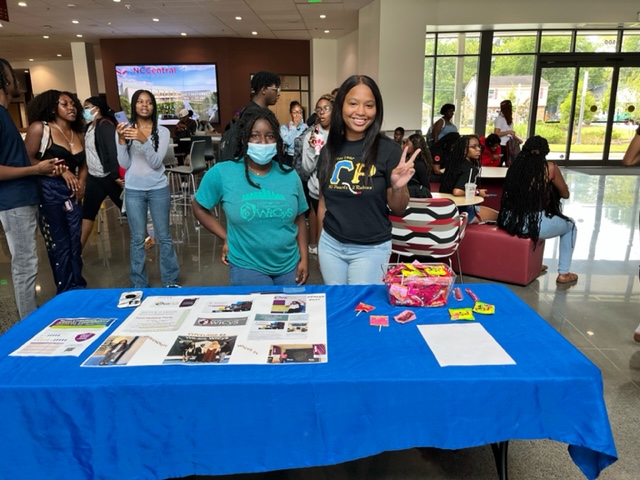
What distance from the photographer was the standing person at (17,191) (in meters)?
2.87

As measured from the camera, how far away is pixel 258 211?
2.12 meters

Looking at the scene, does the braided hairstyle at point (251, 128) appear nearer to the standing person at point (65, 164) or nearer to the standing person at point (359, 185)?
the standing person at point (359, 185)

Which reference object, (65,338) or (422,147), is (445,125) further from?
(65,338)

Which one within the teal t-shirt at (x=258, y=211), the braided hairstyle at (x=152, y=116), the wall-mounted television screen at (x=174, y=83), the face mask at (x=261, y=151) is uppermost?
the wall-mounted television screen at (x=174, y=83)

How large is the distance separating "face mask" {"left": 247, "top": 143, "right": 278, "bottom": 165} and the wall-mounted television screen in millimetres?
12995

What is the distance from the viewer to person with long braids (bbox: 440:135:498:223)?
14.7 ft

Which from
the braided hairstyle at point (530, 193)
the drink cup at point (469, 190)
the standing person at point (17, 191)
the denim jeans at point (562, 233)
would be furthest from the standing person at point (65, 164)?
the denim jeans at point (562, 233)

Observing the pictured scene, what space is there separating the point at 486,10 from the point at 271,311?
10905 millimetres

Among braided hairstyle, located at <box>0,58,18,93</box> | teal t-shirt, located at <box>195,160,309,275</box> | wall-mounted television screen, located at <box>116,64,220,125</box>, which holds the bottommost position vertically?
teal t-shirt, located at <box>195,160,309,275</box>

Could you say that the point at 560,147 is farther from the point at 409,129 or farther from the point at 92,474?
the point at 92,474

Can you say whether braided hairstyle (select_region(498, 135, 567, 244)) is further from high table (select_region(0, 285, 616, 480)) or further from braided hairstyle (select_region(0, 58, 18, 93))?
braided hairstyle (select_region(0, 58, 18, 93))

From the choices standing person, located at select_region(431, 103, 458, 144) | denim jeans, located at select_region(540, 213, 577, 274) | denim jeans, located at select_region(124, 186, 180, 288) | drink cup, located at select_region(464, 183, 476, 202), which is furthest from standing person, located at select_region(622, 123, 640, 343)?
standing person, located at select_region(431, 103, 458, 144)

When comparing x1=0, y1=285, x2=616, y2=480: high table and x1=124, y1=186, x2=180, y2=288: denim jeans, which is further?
x1=124, y1=186, x2=180, y2=288: denim jeans

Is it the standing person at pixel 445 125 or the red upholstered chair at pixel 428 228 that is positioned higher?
the standing person at pixel 445 125
